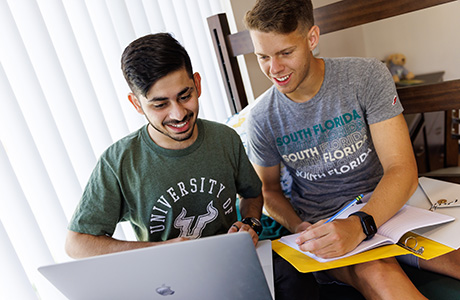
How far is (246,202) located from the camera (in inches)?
51.0

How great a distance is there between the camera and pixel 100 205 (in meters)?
1.06

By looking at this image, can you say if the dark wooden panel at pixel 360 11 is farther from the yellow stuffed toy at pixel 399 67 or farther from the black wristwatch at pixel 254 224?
the yellow stuffed toy at pixel 399 67

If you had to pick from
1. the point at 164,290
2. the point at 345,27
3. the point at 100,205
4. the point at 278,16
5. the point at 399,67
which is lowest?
the point at 399,67

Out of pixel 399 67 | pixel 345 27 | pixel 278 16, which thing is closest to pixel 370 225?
pixel 278 16

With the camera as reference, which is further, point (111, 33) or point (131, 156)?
point (111, 33)

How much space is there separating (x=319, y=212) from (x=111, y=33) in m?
0.93

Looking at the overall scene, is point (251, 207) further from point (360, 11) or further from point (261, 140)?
point (360, 11)

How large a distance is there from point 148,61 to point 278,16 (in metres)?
0.40

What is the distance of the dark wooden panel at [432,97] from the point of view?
1333 mm

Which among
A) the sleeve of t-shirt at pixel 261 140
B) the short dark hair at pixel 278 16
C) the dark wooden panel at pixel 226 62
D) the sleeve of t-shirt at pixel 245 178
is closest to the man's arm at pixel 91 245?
the sleeve of t-shirt at pixel 245 178

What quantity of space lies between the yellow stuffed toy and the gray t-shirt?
1741mm

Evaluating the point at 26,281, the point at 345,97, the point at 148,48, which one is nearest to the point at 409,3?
the point at 345,97

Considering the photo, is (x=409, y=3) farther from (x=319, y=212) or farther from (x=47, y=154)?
(x=47, y=154)

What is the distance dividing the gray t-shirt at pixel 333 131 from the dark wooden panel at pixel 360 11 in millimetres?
237
